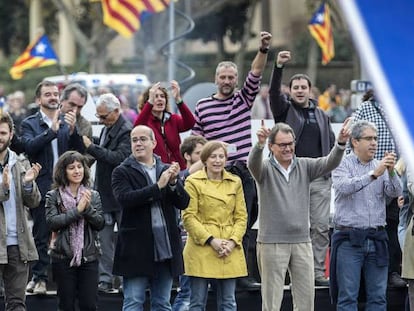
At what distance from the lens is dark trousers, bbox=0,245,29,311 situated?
849 centimetres

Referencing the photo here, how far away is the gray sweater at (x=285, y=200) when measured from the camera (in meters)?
8.55

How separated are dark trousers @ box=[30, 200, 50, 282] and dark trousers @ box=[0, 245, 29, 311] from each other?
2.84 feet

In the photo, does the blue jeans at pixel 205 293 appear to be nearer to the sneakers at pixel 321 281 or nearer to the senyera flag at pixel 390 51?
the sneakers at pixel 321 281

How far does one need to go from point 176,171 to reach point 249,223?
67.3 inches

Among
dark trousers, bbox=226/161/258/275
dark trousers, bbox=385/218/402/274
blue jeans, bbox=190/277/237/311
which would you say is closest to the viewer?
blue jeans, bbox=190/277/237/311

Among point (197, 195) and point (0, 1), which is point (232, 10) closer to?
point (0, 1)

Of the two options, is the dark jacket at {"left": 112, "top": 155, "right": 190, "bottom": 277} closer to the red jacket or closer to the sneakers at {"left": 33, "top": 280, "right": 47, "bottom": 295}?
the red jacket

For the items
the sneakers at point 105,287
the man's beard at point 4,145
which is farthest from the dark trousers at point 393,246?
the man's beard at point 4,145

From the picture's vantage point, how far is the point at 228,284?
8.62 meters

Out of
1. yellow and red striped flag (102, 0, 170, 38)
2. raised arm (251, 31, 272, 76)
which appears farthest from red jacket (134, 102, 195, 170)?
yellow and red striped flag (102, 0, 170, 38)

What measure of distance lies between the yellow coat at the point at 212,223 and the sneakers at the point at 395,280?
1.96m

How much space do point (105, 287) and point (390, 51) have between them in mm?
8144

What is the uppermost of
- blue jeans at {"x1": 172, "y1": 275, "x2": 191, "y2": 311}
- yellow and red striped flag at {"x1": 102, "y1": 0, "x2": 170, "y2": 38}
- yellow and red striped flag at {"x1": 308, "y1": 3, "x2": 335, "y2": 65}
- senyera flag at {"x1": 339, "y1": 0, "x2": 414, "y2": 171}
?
yellow and red striped flag at {"x1": 308, "y1": 3, "x2": 335, "y2": 65}

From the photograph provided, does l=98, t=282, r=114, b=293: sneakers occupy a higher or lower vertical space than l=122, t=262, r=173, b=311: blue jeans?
lower
